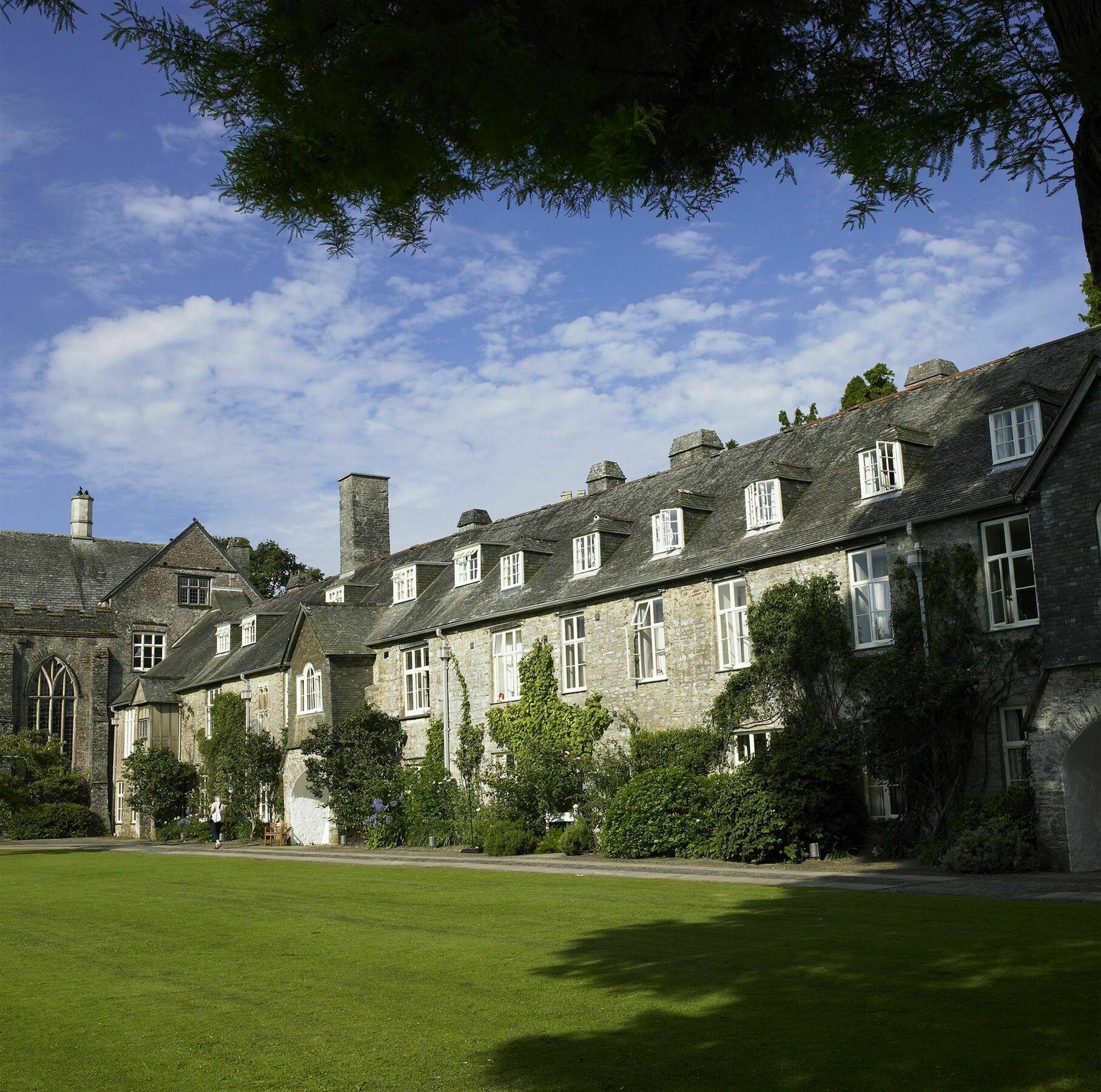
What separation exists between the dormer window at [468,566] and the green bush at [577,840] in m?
9.88

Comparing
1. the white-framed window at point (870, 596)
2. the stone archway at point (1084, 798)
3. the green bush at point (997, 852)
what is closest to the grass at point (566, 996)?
the green bush at point (997, 852)

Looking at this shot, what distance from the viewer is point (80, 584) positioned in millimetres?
53500

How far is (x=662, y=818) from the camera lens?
2369 cm

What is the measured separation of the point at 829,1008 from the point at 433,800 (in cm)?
2489

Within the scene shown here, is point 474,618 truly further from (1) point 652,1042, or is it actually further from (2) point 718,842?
(1) point 652,1042

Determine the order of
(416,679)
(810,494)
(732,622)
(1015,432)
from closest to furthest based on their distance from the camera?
(1015,432) < (732,622) < (810,494) < (416,679)

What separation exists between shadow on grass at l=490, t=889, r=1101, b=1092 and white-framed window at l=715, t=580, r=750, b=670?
1258 cm

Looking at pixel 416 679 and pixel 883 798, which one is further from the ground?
pixel 416 679

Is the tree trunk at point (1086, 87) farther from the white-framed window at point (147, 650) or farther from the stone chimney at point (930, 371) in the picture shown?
the white-framed window at point (147, 650)

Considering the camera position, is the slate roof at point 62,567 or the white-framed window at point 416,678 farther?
the slate roof at point 62,567

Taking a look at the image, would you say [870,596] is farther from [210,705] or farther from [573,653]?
[210,705]

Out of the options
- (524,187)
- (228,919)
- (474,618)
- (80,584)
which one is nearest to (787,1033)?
(524,187)

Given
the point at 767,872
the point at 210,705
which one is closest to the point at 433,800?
the point at 767,872

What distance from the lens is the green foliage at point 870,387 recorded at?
148ft
